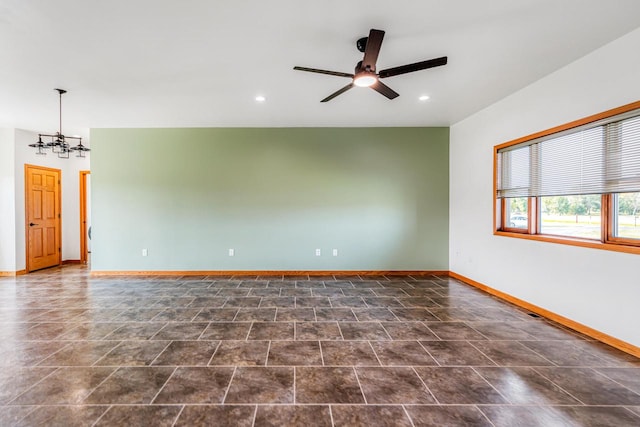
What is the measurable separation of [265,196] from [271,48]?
2853mm

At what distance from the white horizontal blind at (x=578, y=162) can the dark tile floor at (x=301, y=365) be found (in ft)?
4.94

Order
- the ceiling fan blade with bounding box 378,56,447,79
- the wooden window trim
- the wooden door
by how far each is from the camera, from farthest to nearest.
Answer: the wooden door
the wooden window trim
the ceiling fan blade with bounding box 378,56,447,79

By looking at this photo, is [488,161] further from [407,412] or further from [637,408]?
[407,412]

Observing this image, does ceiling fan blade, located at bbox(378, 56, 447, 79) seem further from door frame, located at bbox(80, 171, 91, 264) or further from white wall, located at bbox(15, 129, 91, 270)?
door frame, located at bbox(80, 171, 91, 264)

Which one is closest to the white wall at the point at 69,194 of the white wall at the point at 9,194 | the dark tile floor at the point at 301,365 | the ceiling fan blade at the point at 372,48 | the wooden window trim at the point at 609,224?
the white wall at the point at 9,194

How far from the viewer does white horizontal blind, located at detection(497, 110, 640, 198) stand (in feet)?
7.94

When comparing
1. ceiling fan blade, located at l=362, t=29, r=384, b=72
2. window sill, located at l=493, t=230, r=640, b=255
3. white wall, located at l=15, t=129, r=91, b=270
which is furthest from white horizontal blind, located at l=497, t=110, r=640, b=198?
white wall, located at l=15, t=129, r=91, b=270

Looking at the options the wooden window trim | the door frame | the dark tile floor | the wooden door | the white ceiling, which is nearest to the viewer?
the dark tile floor

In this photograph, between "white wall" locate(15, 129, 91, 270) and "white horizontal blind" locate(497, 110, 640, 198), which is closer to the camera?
"white horizontal blind" locate(497, 110, 640, 198)

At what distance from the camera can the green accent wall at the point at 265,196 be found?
5.05m

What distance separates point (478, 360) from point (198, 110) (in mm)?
4608

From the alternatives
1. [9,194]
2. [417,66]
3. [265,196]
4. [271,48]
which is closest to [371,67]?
[417,66]

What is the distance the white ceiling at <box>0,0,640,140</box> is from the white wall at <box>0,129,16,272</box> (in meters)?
1.56

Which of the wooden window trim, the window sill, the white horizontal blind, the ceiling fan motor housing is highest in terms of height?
the ceiling fan motor housing
